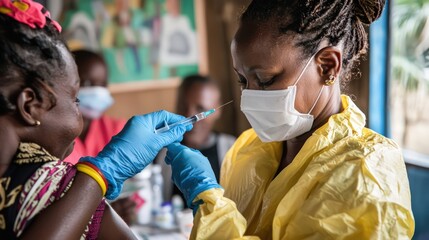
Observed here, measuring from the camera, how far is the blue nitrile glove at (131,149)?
3.47 feet

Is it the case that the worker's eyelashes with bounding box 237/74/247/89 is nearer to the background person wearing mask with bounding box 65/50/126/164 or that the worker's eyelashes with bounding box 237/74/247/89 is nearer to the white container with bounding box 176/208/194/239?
the white container with bounding box 176/208/194/239

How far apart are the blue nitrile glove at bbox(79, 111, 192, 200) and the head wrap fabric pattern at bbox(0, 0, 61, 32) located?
292 mm

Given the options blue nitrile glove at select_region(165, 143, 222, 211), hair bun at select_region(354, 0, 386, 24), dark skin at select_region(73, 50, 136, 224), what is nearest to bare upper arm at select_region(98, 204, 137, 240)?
blue nitrile glove at select_region(165, 143, 222, 211)

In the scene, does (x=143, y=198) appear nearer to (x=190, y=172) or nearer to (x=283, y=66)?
(x=190, y=172)

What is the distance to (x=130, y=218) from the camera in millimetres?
2201

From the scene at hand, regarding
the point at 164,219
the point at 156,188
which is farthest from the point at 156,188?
the point at 164,219

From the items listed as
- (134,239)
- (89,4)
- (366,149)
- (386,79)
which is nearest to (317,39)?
(366,149)

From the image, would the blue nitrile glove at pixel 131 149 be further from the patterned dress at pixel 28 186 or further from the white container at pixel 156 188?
the white container at pixel 156 188

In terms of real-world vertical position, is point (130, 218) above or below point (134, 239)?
below

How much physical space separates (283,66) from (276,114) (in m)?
0.12

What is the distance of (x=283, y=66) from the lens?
3.84 feet

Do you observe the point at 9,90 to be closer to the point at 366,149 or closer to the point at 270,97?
the point at 270,97

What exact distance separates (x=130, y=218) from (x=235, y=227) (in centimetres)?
→ 122

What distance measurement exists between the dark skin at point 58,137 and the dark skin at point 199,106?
5.77ft
